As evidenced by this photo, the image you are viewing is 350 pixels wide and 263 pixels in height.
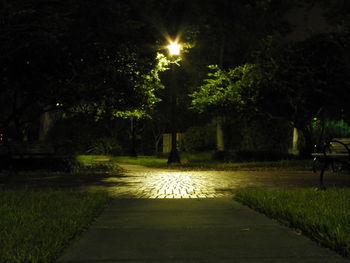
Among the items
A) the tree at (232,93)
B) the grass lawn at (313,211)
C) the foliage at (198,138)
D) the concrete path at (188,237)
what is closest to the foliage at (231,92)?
the tree at (232,93)

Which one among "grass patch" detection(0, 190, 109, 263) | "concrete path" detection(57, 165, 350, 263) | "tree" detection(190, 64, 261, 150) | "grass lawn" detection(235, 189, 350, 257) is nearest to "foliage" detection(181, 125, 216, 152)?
"tree" detection(190, 64, 261, 150)

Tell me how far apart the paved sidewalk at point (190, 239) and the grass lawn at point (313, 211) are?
20 centimetres

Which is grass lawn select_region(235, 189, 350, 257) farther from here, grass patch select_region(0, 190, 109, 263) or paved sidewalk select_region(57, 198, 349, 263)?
grass patch select_region(0, 190, 109, 263)

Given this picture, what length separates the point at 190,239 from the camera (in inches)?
249

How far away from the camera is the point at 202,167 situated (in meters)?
23.1

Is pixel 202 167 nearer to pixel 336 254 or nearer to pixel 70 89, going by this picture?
pixel 70 89

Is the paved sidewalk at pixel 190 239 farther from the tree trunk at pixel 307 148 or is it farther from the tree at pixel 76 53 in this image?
the tree trunk at pixel 307 148

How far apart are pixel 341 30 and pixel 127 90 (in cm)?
1259

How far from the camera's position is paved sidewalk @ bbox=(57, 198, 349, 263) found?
17.8ft

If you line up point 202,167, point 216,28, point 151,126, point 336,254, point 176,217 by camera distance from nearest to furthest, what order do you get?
point 336,254 < point 176,217 < point 202,167 < point 216,28 < point 151,126

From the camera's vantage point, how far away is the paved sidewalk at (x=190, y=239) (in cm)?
542

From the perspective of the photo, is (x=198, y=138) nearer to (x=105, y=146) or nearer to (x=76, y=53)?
(x=105, y=146)

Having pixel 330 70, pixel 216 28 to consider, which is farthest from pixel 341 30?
pixel 216 28

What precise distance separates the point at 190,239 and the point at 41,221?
227 centimetres
